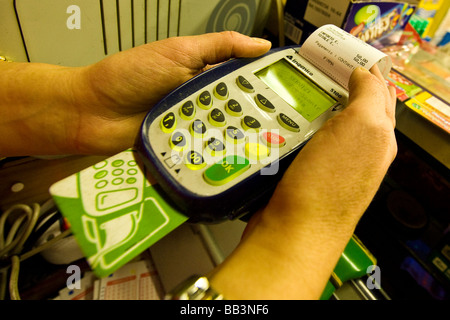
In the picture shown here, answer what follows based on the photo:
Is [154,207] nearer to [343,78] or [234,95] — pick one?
[234,95]

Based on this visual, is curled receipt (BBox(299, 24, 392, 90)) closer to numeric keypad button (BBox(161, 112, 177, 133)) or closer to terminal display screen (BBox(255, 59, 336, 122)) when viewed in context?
terminal display screen (BBox(255, 59, 336, 122))

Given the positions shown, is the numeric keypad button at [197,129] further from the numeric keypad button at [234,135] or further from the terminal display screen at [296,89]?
the terminal display screen at [296,89]

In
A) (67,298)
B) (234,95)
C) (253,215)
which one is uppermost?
(234,95)

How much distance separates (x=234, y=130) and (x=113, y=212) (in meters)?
0.19

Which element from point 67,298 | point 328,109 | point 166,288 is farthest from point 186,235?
point 328,109

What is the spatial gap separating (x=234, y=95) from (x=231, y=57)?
10 cm

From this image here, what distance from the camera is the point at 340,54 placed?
1.62ft

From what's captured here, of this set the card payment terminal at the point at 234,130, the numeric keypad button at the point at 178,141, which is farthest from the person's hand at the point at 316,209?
the numeric keypad button at the point at 178,141

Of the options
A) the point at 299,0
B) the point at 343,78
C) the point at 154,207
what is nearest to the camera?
the point at 154,207

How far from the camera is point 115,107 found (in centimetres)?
54

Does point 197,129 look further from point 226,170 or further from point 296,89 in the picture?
point 296,89

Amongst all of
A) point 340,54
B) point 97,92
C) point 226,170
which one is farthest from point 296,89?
point 97,92

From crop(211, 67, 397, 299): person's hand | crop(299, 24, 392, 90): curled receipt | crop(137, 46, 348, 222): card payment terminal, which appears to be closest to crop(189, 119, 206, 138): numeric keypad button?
crop(137, 46, 348, 222): card payment terminal

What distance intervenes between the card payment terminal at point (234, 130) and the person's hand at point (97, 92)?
0.21 ft
